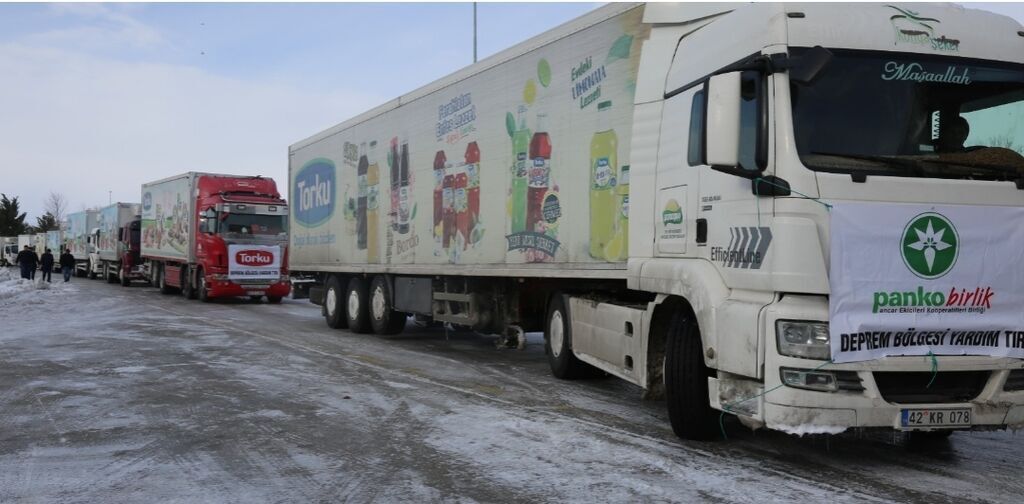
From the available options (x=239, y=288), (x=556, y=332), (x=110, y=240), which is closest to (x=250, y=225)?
(x=239, y=288)

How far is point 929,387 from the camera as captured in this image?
5266mm

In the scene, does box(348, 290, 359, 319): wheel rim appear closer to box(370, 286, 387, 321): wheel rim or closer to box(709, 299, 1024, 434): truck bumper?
box(370, 286, 387, 321): wheel rim

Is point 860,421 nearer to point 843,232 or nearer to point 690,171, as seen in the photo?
point 843,232

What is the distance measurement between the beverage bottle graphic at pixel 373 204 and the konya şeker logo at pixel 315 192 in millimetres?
1665

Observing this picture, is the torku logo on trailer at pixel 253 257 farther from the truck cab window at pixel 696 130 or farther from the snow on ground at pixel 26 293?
the truck cab window at pixel 696 130

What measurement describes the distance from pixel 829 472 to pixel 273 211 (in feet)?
74.2

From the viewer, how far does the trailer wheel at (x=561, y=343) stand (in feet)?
30.6

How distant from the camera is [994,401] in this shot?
5.26 metres

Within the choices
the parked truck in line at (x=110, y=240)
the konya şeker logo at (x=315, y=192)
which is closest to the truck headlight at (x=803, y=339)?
the konya şeker logo at (x=315, y=192)

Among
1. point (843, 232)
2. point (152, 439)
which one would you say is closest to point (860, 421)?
point (843, 232)

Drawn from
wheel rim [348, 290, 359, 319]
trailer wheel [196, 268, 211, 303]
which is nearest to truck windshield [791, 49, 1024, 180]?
wheel rim [348, 290, 359, 319]

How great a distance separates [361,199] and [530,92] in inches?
234

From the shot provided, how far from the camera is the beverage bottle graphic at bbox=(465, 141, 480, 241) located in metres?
10.8

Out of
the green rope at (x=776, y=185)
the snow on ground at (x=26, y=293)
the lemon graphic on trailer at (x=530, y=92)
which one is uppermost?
the lemon graphic on trailer at (x=530, y=92)
